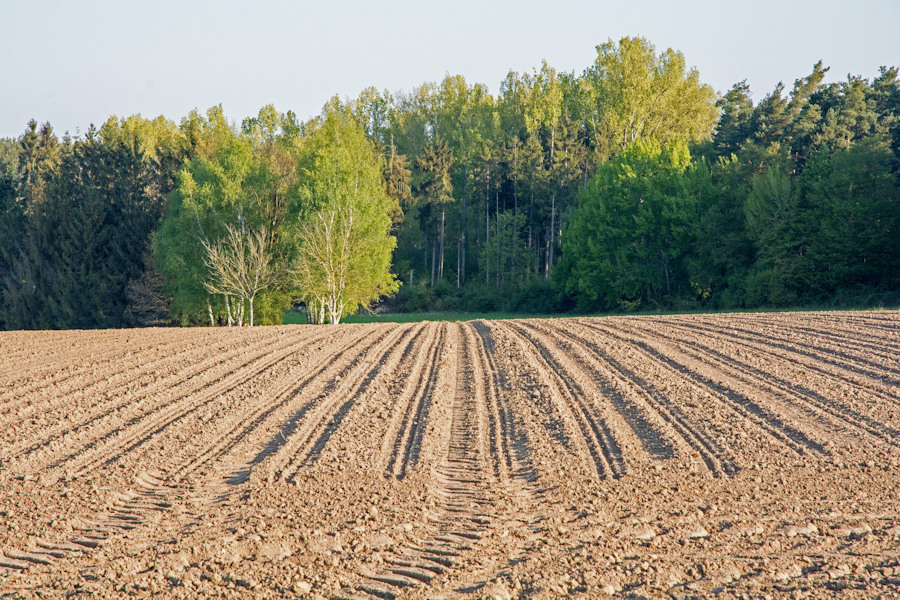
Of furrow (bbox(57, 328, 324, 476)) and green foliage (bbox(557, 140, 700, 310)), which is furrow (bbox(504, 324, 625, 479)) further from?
green foliage (bbox(557, 140, 700, 310))

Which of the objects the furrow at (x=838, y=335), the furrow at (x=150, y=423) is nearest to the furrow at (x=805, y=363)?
the furrow at (x=838, y=335)

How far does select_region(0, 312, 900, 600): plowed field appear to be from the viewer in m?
5.70

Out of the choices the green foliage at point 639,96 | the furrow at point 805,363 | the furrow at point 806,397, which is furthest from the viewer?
the green foliage at point 639,96

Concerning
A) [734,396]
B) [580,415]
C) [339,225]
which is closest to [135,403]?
[580,415]

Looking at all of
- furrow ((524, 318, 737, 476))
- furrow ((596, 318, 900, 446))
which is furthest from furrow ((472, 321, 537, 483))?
furrow ((596, 318, 900, 446))

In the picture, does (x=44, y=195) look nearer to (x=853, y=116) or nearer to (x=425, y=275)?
(x=425, y=275)

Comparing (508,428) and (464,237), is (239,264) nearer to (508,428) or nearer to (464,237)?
(508,428)

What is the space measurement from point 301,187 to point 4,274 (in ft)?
99.3

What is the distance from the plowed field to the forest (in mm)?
19143

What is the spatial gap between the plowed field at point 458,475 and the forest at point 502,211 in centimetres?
1914

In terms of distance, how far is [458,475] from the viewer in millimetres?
8477

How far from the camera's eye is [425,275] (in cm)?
5844

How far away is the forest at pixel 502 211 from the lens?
33875 mm

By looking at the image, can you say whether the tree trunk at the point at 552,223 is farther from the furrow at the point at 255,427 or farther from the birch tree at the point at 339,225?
the furrow at the point at 255,427
